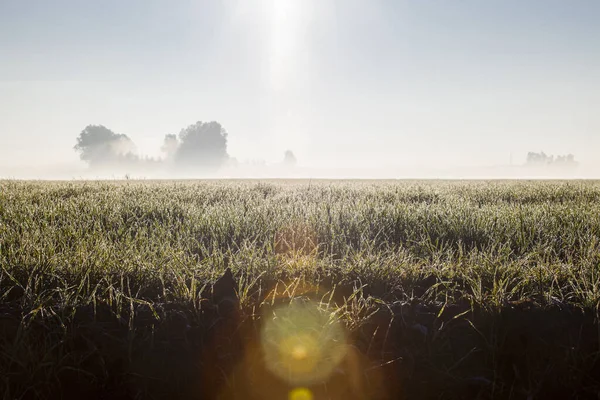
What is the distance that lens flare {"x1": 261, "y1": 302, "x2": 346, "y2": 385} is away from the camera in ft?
7.16

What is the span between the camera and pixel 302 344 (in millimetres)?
2309

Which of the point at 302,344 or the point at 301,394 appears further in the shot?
the point at 302,344

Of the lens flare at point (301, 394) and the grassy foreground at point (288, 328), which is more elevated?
the grassy foreground at point (288, 328)

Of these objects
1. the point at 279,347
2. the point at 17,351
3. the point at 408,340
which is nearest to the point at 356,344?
the point at 408,340

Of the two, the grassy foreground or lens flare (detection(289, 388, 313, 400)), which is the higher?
the grassy foreground

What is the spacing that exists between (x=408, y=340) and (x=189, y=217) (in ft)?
11.6

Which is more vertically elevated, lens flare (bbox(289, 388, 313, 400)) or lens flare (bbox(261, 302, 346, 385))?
lens flare (bbox(261, 302, 346, 385))

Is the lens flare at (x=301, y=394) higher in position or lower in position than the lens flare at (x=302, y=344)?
lower

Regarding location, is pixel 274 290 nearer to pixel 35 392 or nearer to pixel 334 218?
pixel 35 392

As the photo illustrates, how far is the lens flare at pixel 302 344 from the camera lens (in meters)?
2.18

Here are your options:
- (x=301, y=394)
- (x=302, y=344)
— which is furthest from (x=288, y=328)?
(x=301, y=394)

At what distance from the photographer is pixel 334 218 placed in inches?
185

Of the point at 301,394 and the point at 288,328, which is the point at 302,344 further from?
the point at 301,394

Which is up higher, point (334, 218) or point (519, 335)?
point (334, 218)
